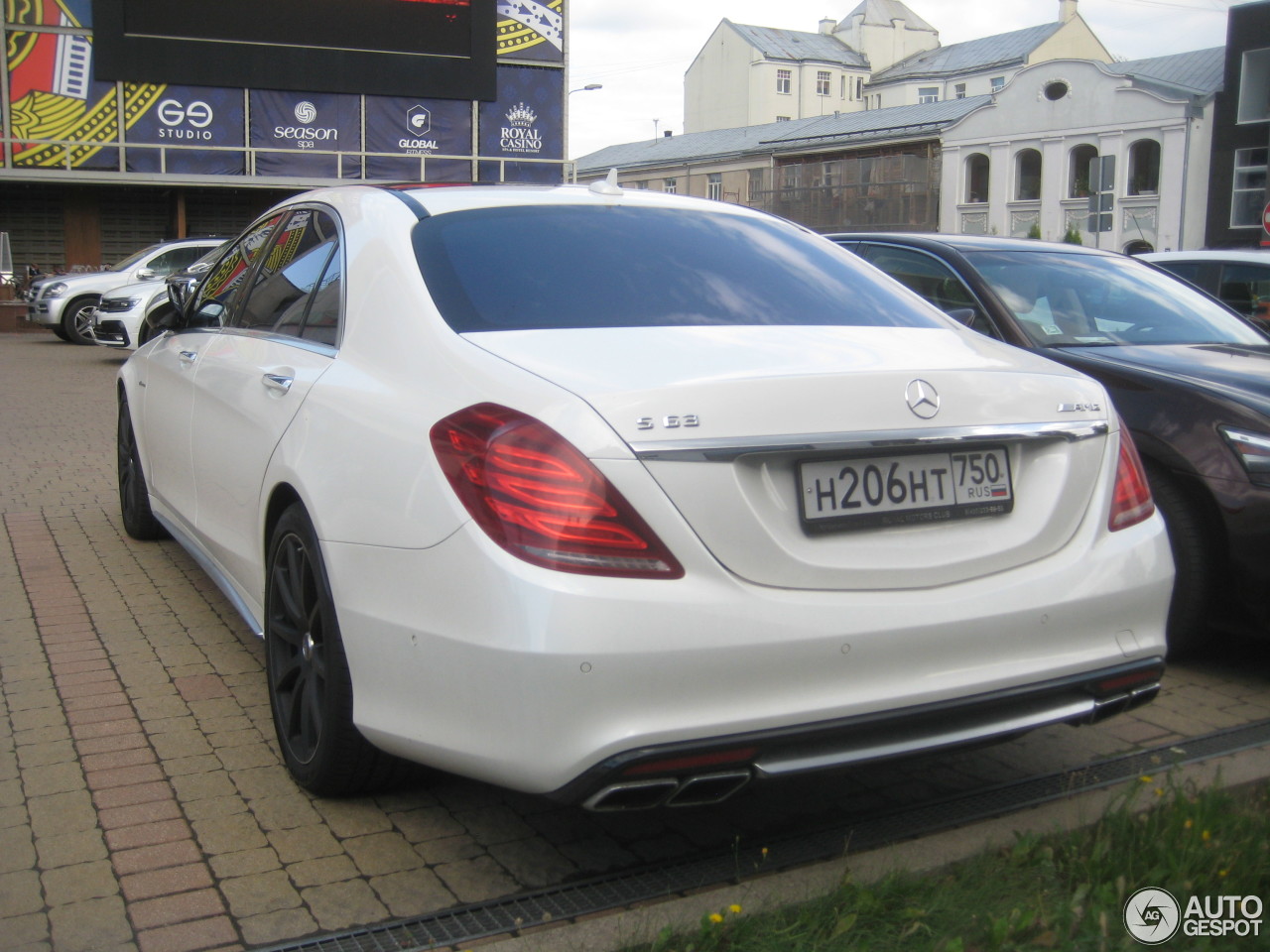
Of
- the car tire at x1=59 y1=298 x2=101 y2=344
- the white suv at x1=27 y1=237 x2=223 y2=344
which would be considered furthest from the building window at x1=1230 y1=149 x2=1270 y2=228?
the car tire at x1=59 y1=298 x2=101 y2=344

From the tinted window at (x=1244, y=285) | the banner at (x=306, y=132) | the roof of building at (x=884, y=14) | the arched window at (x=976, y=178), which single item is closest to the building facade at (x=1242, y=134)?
the arched window at (x=976, y=178)

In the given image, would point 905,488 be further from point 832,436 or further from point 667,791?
point 667,791

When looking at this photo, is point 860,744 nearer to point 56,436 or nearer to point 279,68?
point 56,436

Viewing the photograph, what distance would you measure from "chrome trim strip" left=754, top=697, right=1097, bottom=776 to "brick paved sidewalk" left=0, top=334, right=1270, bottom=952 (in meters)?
0.35

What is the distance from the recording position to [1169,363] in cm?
479

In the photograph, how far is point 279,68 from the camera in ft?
110

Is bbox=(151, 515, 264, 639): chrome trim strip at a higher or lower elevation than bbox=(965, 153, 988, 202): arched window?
lower

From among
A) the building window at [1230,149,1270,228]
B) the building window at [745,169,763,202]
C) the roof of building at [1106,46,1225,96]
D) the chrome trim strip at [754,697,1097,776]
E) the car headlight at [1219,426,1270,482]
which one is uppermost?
the roof of building at [1106,46,1225,96]

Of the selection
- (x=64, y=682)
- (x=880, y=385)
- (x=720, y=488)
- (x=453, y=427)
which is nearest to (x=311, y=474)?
(x=453, y=427)

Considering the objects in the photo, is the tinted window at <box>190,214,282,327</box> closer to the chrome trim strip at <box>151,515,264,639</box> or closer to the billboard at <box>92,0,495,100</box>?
the chrome trim strip at <box>151,515,264,639</box>

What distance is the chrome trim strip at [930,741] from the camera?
8.49ft

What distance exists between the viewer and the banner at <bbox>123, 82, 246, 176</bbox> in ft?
106

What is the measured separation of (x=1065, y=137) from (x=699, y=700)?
163ft

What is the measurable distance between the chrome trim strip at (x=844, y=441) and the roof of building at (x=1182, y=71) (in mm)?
45983
